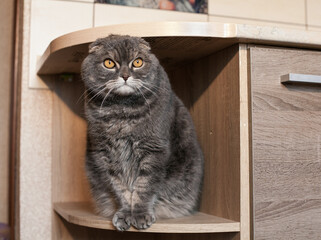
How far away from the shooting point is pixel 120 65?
1083 millimetres

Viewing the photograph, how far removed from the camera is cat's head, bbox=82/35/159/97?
42.1 inches

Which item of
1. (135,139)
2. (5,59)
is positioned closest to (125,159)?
(135,139)

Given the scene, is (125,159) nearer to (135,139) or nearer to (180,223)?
(135,139)

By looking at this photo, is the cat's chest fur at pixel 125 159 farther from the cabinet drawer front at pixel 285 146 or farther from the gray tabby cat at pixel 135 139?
the cabinet drawer front at pixel 285 146

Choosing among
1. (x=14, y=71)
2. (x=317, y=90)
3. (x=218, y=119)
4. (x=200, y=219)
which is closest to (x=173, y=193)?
A: (x=200, y=219)

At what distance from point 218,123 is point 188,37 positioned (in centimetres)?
27

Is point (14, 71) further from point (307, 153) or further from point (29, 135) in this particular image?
point (307, 153)

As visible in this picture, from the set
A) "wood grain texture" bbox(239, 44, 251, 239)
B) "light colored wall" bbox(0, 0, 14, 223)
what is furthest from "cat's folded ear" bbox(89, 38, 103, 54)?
"light colored wall" bbox(0, 0, 14, 223)

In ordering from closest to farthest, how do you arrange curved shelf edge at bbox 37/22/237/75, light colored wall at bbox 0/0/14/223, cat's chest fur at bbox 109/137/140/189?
curved shelf edge at bbox 37/22/237/75 < cat's chest fur at bbox 109/137/140/189 < light colored wall at bbox 0/0/14/223

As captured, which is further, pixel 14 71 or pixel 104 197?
pixel 14 71

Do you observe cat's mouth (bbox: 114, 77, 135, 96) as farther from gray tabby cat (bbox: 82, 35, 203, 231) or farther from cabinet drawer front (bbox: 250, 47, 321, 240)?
cabinet drawer front (bbox: 250, 47, 321, 240)

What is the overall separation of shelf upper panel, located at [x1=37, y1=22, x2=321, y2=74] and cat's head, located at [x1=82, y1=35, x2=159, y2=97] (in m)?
0.02

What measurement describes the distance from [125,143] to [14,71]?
76cm

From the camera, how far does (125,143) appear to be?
43.9 inches
